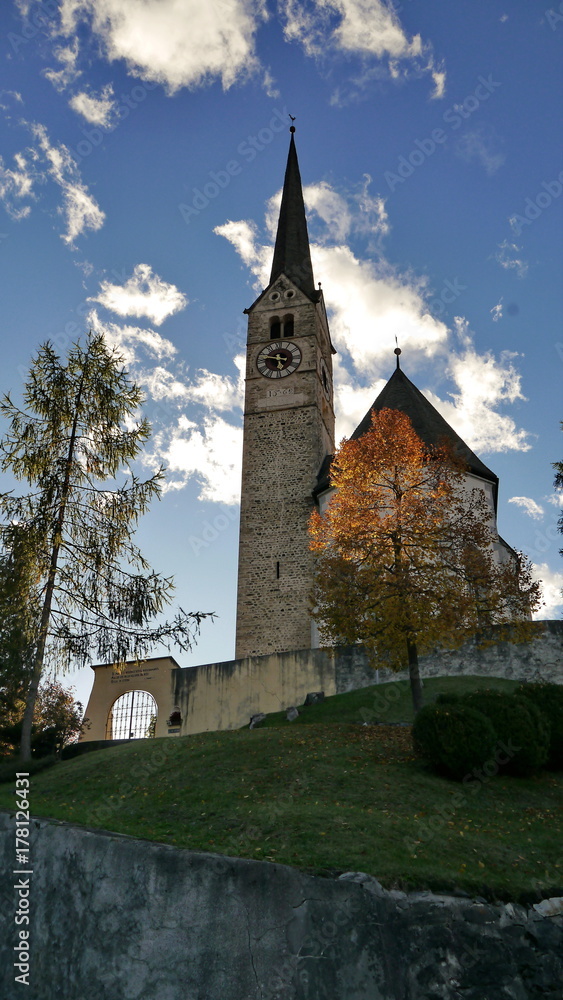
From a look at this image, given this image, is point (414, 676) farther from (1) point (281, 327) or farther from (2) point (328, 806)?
(1) point (281, 327)

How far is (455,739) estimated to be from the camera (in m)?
13.1

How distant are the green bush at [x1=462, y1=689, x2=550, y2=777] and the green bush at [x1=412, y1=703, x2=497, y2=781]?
490 mm

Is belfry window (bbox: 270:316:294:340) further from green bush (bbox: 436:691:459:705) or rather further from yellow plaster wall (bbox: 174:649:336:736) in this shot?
green bush (bbox: 436:691:459:705)

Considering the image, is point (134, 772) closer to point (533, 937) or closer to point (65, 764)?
point (65, 764)

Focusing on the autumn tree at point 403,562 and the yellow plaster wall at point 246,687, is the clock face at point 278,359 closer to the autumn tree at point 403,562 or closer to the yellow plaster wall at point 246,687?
the autumn tree at point 403,562

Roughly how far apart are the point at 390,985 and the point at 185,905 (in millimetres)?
2367

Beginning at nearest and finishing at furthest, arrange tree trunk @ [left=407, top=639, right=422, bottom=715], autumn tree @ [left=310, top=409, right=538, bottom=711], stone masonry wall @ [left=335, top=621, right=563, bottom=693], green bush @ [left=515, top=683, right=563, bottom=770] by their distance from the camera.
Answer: green bush @ [left=515, top=683, right=563, bottom=770] → tree trunk @ [left=407, top=639, right=422, bottom=715] → autumn tree @ [left=310, top=409, right=538, bottom=711] → stone masonry wall @ [left=335, top=621, right=563, bottom=693]

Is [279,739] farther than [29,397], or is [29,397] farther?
[29,397]

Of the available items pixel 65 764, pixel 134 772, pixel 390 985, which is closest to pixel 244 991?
pixel 390 985

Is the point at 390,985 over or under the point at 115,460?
under

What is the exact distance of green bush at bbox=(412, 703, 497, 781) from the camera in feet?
42.7

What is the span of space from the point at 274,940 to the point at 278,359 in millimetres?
29693

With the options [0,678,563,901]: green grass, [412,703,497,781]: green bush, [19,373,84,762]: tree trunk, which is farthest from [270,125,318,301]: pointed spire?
[412,703,497,781]: green bush

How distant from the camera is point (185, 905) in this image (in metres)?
8.78
